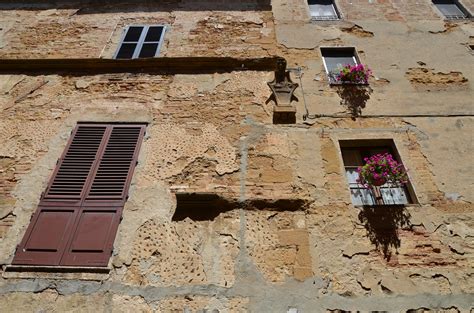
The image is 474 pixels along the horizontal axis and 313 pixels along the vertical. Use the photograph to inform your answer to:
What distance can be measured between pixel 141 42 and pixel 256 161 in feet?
14.1

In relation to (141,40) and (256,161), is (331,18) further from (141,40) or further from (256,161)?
(256,161)

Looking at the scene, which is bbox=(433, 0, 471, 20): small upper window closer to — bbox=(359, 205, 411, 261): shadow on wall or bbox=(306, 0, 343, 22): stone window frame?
bbox=(306, 0, 343, 22): stone window frame

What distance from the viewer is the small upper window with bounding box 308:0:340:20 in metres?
8.77

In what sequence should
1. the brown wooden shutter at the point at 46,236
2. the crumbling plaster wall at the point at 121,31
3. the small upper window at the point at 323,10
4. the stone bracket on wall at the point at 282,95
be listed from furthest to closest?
the small upper window at the point at 323,10 < the crumbling plaster wall at the point at 121,31 < the stone bracket on wall at the point at 282,95 < the brown wooden shutter at the point at 46,236

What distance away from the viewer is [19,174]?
5.38 meters

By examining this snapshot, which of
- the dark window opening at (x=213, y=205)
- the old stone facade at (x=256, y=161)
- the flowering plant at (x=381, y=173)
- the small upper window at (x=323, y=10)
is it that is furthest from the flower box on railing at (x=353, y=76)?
the dark window opening at (x=213, y=205)

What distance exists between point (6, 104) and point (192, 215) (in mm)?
4198

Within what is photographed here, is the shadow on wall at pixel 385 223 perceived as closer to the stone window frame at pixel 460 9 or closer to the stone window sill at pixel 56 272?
the stone window sill at pixel 56 272

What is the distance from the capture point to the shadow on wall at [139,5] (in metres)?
9.10

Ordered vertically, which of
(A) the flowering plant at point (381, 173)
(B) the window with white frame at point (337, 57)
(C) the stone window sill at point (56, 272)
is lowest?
(C) the stone window sill at point (56, 272)

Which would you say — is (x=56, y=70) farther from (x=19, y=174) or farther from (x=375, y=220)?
(x=375, y=220)

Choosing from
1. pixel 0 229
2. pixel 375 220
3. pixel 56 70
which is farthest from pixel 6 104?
pixel 375 220

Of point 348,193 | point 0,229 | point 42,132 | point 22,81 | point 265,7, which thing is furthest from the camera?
point 265,7

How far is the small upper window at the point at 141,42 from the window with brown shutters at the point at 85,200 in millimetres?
2397
